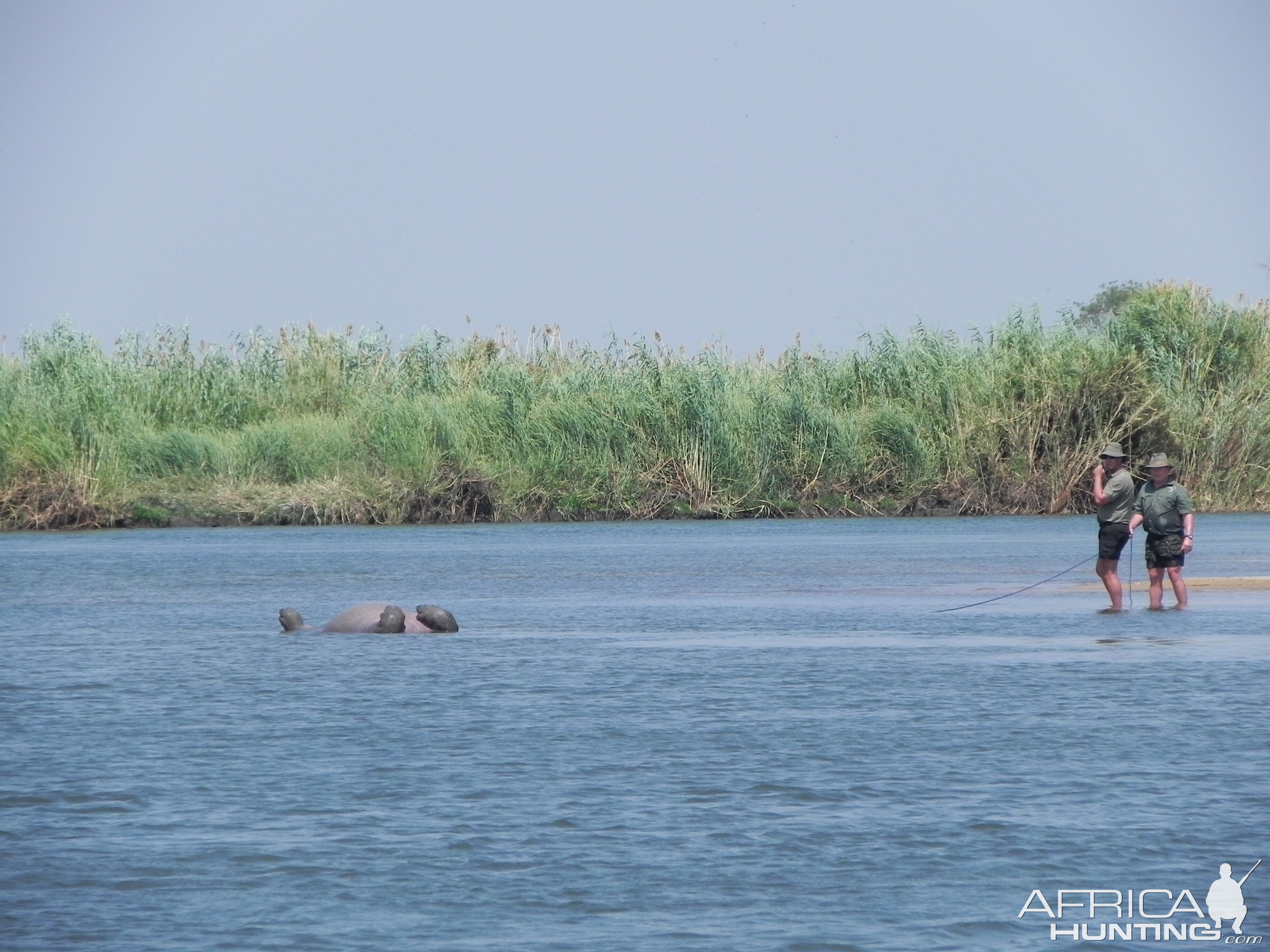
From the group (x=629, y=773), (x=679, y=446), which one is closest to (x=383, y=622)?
(x=629, y=773)

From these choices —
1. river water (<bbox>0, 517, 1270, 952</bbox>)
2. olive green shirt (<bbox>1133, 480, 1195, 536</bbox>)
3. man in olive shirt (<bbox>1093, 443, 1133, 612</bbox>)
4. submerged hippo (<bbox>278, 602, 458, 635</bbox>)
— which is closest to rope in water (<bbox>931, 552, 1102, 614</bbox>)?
river water (<bbox>0, 517, 1270, 952</bbox>)

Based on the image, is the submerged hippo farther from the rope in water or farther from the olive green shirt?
the olive green shirt

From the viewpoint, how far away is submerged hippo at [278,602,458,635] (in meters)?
18.4

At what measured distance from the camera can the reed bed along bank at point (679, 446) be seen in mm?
38594

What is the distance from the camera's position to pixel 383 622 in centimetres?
1838

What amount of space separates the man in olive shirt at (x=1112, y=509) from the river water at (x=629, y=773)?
59 cm

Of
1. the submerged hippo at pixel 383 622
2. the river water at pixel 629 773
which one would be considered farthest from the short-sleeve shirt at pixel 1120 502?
the submerged hippo at pixel 383 622

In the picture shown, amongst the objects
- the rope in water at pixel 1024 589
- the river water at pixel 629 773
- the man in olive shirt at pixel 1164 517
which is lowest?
the river water at pixel 629 773

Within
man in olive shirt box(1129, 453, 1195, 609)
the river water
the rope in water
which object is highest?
man in olive shirt box(1129, 453, 1195, 609)

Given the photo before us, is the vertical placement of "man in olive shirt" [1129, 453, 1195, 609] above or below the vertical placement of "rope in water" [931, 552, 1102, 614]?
above

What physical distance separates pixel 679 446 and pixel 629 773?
2861 centimetres

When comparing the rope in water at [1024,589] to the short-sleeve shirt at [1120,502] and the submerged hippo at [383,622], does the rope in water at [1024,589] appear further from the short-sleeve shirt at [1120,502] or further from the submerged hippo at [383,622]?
the submerged hippo at [383,622]

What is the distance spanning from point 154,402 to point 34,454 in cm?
417

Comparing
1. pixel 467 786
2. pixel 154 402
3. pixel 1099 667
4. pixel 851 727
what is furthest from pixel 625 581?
pixel 154 402
